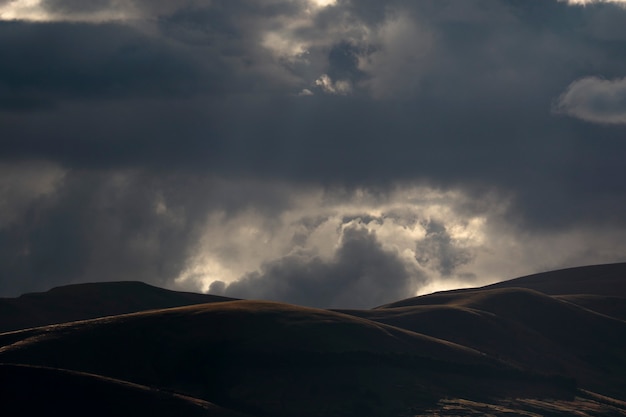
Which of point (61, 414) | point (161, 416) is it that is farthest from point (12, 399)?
point (161, 416)

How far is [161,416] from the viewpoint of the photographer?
19938 cm

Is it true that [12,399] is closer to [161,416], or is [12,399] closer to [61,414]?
[61,414]

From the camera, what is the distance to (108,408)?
19988 centimetres

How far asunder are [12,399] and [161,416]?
88.7 ft

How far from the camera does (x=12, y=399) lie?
646 ft

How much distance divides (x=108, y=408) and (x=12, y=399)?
680 inches

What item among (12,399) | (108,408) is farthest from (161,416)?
(12,399)

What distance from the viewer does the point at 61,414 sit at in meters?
197

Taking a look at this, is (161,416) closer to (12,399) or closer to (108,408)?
(108,408)

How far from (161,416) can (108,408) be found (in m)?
9.95

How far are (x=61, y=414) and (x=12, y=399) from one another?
932cm
